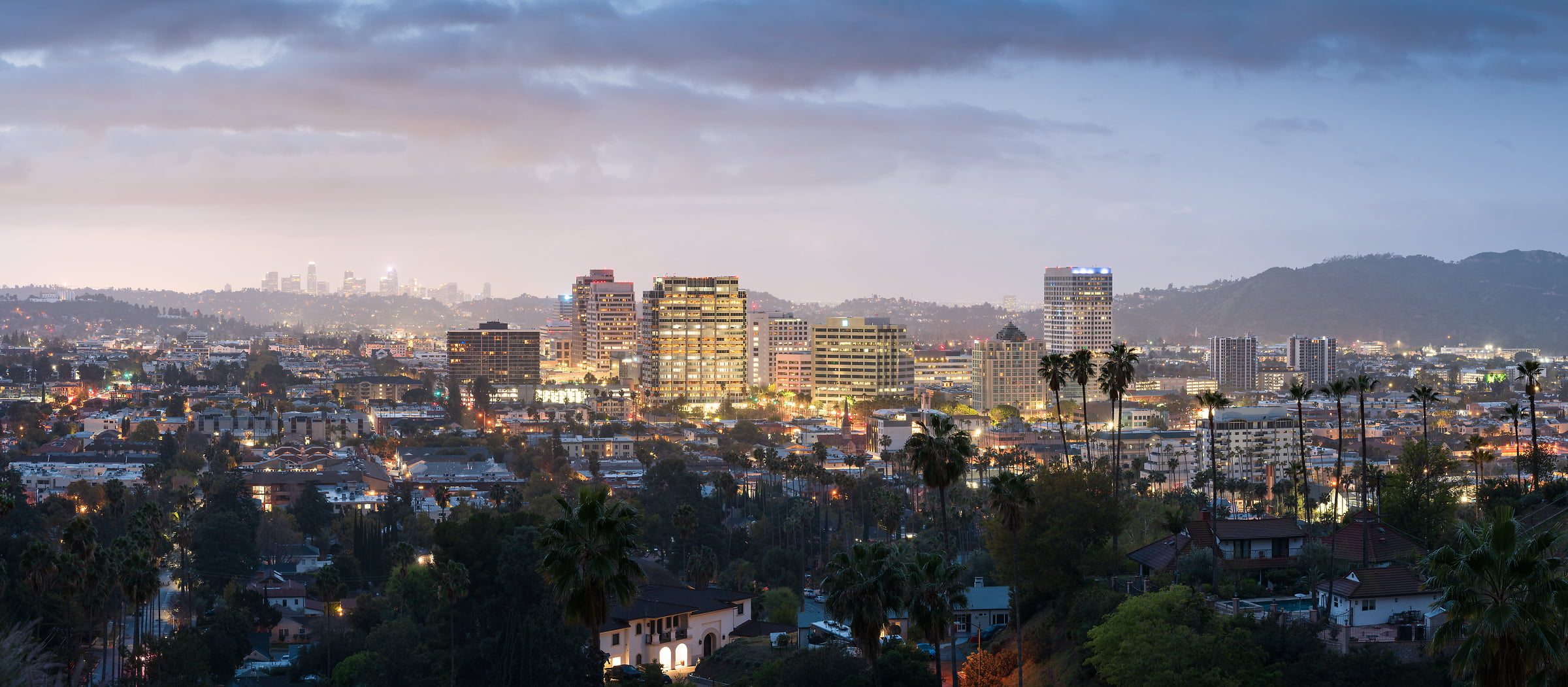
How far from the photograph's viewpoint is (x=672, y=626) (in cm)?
5297

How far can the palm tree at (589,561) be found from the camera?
26.4 meters

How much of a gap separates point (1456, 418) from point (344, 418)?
148 m

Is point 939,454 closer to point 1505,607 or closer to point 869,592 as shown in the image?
point 869,592

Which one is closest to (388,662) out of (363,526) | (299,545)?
(363,526)

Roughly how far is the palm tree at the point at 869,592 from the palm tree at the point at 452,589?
18.8 metres

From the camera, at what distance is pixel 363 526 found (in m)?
81.4

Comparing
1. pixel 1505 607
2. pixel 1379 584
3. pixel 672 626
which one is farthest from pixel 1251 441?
pixel 1505 607

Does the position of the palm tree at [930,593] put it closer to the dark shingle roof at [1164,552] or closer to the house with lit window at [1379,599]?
the house with lit window at [1379,599]

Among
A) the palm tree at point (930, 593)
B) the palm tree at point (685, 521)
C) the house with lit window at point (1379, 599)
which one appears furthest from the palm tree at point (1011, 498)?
the palm tree at point (685, 521)

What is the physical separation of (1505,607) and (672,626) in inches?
1501

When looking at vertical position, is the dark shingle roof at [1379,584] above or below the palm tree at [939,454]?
below

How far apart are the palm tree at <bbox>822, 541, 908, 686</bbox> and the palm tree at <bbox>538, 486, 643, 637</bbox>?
19.2 ft

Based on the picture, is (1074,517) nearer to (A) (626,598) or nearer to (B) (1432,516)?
(B) (1432,516)

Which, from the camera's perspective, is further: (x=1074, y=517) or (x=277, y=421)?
(x=277, y=421)
